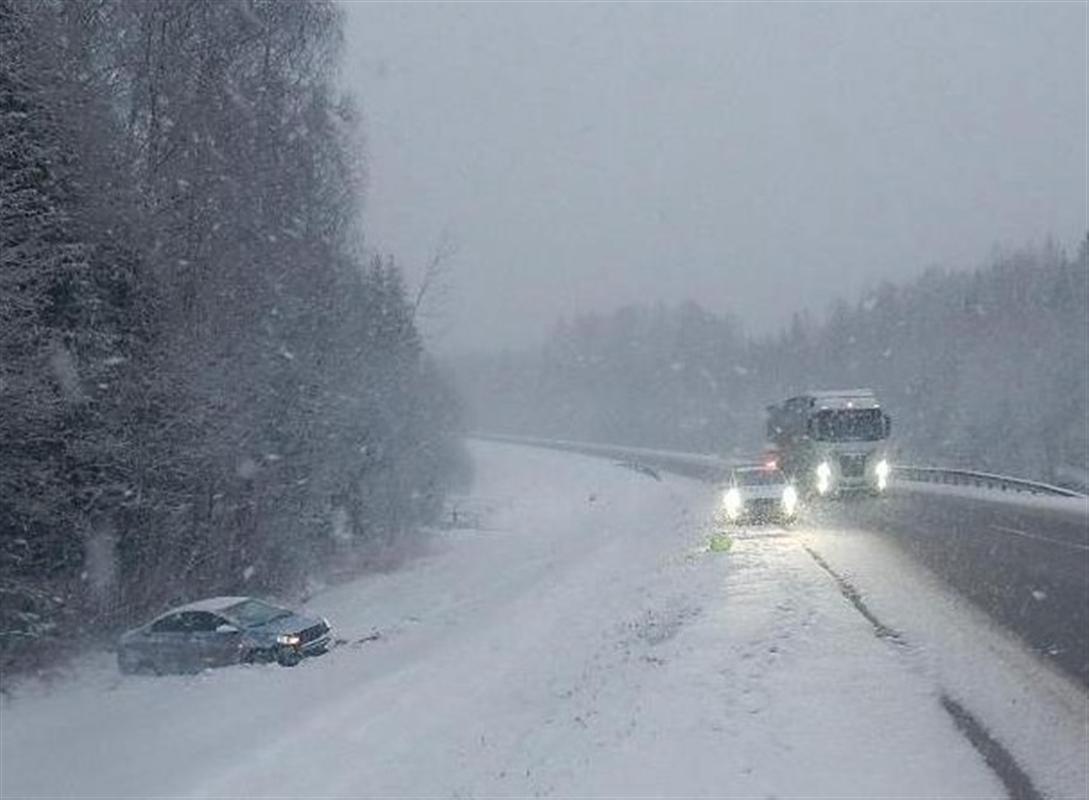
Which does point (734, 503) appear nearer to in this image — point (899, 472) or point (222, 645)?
point (222, 645)

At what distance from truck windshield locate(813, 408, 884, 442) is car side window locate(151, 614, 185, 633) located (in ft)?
70.3

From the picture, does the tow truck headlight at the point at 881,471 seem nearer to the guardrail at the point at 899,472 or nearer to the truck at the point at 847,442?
the truck at the point at 847,442

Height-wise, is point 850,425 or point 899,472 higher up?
point 850,425

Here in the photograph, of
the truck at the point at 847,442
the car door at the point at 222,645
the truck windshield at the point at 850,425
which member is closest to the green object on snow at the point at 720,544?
the car door at the point at 222,645

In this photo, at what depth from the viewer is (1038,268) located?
116 meters

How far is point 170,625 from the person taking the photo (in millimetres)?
21578

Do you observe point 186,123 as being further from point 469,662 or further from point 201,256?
point 469,662

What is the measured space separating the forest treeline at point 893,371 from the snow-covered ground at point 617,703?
4517 cm

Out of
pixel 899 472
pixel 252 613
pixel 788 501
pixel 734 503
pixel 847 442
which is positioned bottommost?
pixel 252 613

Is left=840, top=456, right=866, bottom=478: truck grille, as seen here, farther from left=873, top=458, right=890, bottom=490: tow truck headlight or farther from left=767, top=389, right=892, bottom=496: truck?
left=873, top=458, right=890, bottom=490: tow truck headlight

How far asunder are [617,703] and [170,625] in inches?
447

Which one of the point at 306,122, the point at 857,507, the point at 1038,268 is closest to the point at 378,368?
the point at 306,122

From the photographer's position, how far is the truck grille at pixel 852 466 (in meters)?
36.7

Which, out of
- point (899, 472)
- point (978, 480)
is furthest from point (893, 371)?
point (978, 480)
